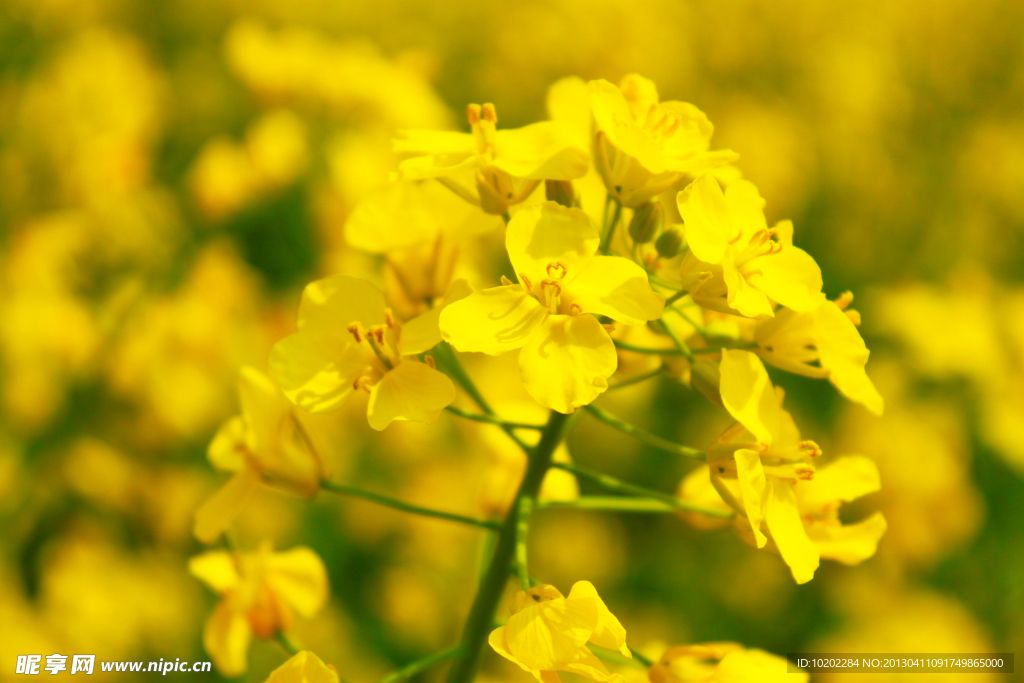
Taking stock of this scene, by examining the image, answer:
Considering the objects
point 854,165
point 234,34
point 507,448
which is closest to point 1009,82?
point 854,165

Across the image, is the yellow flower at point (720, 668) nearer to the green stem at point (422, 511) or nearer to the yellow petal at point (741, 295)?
the green stem at point (422, 511)

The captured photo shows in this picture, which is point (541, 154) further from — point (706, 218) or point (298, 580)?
point (298, 580)

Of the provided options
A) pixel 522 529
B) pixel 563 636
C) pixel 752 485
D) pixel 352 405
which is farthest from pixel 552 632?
pixel 352 405

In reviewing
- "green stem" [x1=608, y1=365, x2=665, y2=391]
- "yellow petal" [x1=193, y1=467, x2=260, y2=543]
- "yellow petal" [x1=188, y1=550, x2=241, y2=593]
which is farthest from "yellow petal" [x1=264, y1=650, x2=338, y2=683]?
"green stem" [x1=608, y1=365, x2=665, y2=391]

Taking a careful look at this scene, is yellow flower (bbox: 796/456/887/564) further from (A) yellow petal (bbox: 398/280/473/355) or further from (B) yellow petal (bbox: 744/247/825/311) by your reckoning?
(A) yellow petal (bbox: 398/280/473/355)

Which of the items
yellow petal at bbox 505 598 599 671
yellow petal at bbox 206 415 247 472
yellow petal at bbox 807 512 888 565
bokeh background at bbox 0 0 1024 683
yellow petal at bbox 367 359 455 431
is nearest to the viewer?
yellow petal at bbox 505 598 599 671

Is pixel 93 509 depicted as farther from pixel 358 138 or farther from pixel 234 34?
pixel 234 34
